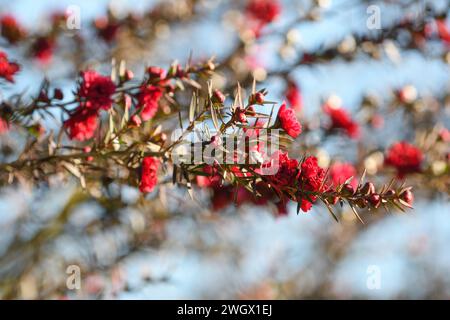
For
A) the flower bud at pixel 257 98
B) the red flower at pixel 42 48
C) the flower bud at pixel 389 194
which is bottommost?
the flower bud at pixel 389 194

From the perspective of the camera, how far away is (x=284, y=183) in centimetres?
136

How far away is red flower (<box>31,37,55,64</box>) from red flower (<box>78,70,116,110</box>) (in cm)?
98

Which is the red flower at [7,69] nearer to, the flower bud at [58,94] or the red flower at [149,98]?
the flower bud at [58,94]

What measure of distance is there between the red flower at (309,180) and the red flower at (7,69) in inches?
35.7

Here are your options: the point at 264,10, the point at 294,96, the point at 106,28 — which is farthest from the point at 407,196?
the point at 264,10

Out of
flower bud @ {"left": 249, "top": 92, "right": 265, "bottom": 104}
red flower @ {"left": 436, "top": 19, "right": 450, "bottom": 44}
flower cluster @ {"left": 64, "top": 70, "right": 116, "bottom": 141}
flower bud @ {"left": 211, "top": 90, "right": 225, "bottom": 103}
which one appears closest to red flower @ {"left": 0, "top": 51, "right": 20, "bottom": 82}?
flower cluster @ {"left": 64, "top": 70, "right": 116, "bottom": 141}

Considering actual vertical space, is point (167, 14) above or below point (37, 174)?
above

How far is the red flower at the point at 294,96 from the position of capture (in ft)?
8.52

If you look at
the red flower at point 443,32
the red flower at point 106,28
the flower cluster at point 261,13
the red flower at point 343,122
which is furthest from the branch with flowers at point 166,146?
the flower cluster at point 261,13

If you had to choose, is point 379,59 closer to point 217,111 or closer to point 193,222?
point 193,222

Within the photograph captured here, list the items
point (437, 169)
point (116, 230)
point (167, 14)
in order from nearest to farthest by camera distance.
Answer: point (437, 169) < point (116, 230) < point (167, 14)

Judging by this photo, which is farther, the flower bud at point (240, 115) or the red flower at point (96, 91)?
the red flower at point (96, 91)
